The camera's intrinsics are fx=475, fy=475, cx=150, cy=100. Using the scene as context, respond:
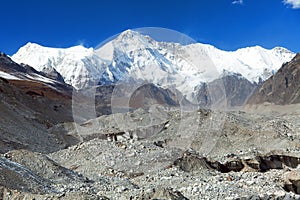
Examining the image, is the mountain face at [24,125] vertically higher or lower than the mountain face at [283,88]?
lower

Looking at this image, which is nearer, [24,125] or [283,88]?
[24,125]

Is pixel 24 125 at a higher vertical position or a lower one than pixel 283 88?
lower

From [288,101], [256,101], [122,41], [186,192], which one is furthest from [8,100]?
[256,101]

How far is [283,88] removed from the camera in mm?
136750

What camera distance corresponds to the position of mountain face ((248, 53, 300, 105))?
130225 mm

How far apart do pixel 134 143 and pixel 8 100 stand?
2684 cm

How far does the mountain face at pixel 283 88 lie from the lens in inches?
5127

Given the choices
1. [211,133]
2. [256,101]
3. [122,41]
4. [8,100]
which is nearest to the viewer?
[122,41]

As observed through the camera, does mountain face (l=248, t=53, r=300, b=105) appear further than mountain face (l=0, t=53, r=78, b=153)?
Yes

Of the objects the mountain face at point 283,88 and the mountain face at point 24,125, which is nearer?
the mountain face at point 24,125

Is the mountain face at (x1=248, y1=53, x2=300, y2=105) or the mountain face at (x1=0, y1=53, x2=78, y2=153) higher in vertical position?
the mountain face at (x1=248, y1=53, x2=300, y2=105)

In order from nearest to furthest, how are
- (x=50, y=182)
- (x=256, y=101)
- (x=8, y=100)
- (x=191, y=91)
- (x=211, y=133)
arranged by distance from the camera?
(x=50, y=182)
(x=191, y=91)
(x=211, y=133)
(x=8, y=100)
(x=256, y=101)

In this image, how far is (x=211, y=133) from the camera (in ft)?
99.0

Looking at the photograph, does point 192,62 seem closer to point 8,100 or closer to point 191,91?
point 191,91
